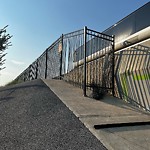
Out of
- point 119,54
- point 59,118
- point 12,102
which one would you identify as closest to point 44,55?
point 119,54

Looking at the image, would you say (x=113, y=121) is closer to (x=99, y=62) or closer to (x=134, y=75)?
(x=134, y=75)

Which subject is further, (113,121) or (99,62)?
(99,62)

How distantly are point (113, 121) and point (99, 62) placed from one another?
3.47 m

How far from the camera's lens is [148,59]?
5.21 meters

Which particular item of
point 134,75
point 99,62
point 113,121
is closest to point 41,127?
point 113,121

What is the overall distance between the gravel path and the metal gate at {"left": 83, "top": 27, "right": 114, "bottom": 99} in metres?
1.77

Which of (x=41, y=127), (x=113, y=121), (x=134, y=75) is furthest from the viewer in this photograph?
(x=134, y=75)

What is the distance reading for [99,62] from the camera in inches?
278

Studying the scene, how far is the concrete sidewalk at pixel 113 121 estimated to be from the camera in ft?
10.2

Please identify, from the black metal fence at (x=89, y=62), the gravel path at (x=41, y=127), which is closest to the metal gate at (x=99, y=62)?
the black metal fence at (x=89, y=62)

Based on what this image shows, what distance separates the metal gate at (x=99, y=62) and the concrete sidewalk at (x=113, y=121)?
38.5 inches

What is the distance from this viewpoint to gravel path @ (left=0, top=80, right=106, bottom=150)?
296 cm

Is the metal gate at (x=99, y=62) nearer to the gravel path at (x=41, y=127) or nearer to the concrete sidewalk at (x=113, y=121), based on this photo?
the concrete sidewalk at (x=113, y=121)

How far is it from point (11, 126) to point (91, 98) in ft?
8.10
